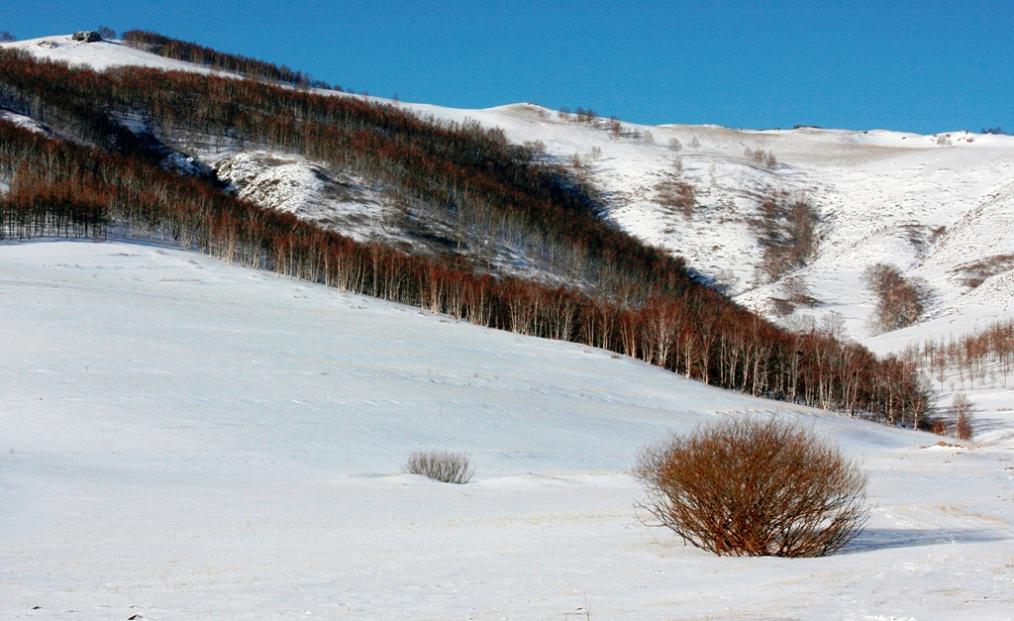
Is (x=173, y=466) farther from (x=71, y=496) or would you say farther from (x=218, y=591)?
(x=218, y=591)

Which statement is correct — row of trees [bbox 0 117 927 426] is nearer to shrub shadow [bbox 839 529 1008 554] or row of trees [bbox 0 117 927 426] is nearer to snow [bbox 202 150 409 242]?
snow [bbox 202 150 409 242]

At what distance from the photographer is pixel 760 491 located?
54.3 ft

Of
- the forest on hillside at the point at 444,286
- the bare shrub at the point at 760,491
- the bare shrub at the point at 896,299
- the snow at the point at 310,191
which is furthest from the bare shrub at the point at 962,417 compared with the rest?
the snow at the point at 310,191

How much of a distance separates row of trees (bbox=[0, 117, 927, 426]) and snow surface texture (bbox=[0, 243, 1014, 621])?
28.4 metres

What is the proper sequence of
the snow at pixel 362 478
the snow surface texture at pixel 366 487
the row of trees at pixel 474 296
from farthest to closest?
the row of trees at pixel 474 296, the snow at pixel 362 478, the snow surface texture at pixel 366 487

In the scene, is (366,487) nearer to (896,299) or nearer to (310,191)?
(310,191)

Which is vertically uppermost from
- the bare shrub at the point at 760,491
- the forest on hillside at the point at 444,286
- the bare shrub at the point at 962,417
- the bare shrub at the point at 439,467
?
A: the forest on hillside at the point at 444,286

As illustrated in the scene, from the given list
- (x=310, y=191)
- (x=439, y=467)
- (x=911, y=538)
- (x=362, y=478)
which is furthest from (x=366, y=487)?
(x=310, y=191)

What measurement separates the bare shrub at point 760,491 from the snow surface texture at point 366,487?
30.1 inches

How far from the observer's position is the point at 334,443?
3578cm

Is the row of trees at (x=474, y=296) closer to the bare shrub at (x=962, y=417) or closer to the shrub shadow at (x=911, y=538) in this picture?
the bare shrub at (x=962, y=417)

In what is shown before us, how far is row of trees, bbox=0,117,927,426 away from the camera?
10112 centimetres

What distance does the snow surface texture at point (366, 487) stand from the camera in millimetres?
12594

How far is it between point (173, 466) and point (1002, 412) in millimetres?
93364
